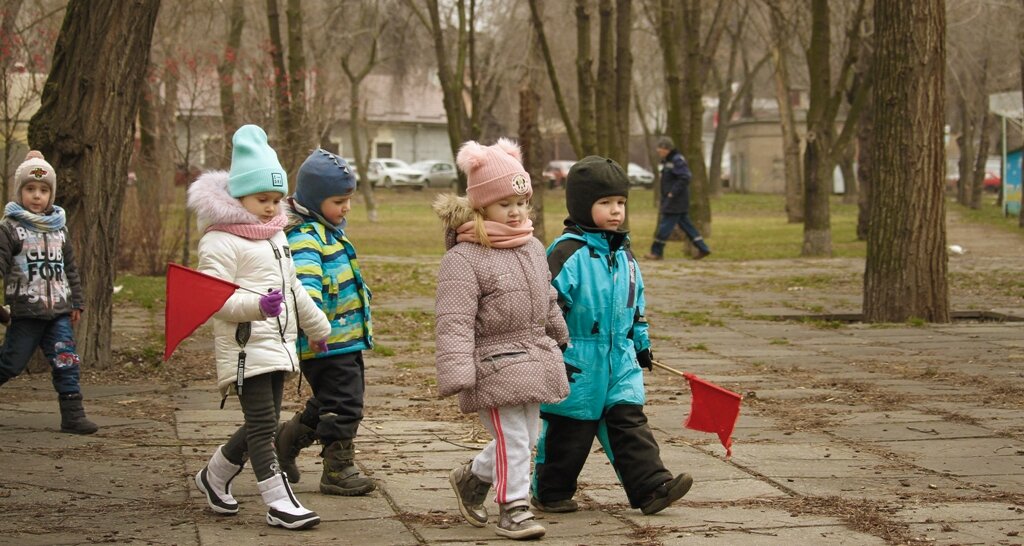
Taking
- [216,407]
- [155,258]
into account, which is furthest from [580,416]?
[155,258]

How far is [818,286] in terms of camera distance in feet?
52.0

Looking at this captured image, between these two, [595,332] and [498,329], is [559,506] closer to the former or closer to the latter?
[595,332]

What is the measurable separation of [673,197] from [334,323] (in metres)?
15.0

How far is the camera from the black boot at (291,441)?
5688 mm

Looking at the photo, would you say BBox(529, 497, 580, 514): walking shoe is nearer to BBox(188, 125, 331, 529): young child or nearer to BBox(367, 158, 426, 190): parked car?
BBox(188, 125, 331, 529): young child

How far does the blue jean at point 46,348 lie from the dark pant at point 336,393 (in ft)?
6.76

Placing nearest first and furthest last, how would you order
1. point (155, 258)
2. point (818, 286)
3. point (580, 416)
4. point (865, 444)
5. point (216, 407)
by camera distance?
point (580, 416) < point (865, 444) < point (216, 407) < point (818, 286) < point (155, 258)

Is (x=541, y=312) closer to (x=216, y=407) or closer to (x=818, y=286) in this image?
(x=216, y=407)

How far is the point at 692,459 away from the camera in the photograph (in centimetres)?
632

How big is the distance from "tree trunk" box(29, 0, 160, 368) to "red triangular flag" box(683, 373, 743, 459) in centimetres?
480

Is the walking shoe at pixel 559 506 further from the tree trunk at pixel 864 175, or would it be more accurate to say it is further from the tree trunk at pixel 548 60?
the tree trunk at pixel 548 60

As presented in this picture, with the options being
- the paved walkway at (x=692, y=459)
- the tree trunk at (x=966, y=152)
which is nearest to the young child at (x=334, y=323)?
the paved walkway at (x=692, y=459)

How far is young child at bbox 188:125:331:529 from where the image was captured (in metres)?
5.02

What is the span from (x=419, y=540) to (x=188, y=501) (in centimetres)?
113
